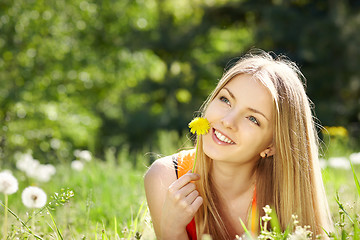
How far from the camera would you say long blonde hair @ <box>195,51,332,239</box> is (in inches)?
77.4

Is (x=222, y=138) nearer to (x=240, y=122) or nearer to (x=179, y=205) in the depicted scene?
(x=240, y=122)

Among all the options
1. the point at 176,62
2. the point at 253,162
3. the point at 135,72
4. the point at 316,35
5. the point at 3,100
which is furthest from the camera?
the point at 176,62

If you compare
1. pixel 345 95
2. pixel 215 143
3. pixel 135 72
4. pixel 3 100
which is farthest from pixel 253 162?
pixel 345 95

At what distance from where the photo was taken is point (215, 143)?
6.16ft

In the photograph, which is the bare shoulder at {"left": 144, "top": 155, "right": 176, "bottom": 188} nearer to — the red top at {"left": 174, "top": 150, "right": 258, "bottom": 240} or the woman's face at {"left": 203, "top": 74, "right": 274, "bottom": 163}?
the red top at {"left": 174, "top": 150, "right": 258, "bottom": 240}

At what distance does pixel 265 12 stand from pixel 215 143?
9.90 metres

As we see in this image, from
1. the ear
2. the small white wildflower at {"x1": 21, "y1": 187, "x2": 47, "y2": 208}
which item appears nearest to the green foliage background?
the small white wildflower at {"x1": 21, "y1": 187, "x2": 47, "y2": 208}

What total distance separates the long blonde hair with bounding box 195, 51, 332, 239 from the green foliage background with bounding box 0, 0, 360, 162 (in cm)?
136

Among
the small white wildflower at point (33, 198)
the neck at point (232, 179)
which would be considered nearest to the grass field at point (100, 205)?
the small white wildflower at point (33, 198)

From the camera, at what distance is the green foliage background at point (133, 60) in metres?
7.33

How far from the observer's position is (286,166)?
201 centimetres

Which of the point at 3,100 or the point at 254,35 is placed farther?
the point at 254,35

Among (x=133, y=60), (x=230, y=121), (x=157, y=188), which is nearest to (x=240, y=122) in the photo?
(x=230, y=121)

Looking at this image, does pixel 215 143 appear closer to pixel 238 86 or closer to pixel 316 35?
pixel 238 86
